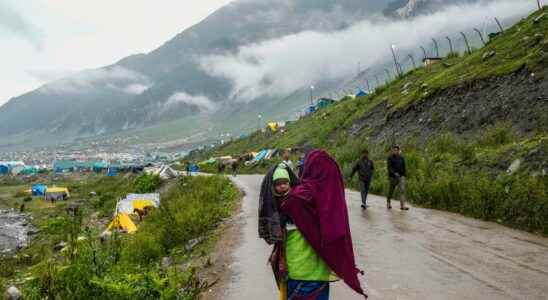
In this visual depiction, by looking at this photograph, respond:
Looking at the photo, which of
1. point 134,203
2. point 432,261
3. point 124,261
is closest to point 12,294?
point 124,261

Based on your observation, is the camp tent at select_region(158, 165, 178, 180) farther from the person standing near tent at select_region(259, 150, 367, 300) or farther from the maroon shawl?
the maroon shawl

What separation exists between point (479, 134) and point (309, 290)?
61.9 ft

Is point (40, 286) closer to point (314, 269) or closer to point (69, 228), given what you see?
point (69, 228)

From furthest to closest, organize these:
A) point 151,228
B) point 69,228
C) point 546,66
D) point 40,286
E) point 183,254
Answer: point 546,66 < point 151,228 < point 183,254 < point 69,228 < point 40,286

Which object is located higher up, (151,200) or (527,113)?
(527,113)

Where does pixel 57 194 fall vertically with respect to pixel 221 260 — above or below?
above

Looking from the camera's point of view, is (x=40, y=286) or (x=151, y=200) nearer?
(x=40, y=286)

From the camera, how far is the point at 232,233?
1424 cm

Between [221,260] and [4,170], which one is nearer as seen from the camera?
[221,260]

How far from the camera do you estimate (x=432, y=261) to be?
925cm

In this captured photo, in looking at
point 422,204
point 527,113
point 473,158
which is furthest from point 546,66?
point 422,204

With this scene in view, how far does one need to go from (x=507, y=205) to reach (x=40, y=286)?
11045 mm

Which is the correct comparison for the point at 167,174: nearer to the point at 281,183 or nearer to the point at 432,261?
the point at 432,261

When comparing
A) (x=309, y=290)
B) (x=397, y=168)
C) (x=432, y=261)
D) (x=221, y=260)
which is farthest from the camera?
(x=397, y=168)
